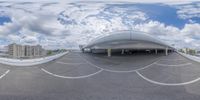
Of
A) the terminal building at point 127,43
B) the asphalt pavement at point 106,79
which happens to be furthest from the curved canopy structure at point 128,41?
the asphalt pavement at point 106,79

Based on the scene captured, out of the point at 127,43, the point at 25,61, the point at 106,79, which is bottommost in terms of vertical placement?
the point at 106,79

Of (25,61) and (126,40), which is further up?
(126,40)

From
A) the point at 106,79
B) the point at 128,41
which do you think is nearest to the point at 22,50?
the point at 106,79

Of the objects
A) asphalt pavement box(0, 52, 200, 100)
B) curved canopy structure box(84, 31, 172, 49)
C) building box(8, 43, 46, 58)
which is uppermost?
curved canopy structure box(84, 31, 172, 49)

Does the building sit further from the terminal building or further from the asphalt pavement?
the terminal building

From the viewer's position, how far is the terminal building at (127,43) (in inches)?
60.5

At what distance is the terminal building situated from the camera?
154cm

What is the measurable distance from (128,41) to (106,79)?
32 centimetres

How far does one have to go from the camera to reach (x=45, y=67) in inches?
73.1

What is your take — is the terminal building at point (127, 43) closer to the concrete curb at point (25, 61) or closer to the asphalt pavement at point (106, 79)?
the asphalt pavement at point (106, 79)

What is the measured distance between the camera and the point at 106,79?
1687mm

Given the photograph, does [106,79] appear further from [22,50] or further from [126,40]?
[22,50]

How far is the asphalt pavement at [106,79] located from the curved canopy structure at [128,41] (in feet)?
0.45

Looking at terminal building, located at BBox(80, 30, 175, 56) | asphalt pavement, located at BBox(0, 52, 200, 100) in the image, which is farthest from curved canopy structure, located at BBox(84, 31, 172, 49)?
asphalt pavement, located at BBox(0, 52, 200, 100)
